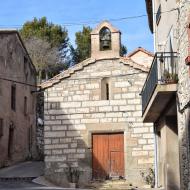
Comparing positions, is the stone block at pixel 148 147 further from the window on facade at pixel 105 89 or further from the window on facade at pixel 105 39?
the window on facade at pixel 105 39

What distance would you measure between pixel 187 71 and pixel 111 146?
1205 cm

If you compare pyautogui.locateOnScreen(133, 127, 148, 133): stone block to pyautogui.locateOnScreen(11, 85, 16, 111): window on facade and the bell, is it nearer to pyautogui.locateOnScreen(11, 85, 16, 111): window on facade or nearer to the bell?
the bell

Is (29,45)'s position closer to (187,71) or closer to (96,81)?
(96,81)

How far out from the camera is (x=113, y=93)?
76.9ft

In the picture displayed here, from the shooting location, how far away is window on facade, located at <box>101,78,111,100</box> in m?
23.5

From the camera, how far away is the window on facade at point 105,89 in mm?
23547

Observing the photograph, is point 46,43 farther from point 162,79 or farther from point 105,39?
point 162,79

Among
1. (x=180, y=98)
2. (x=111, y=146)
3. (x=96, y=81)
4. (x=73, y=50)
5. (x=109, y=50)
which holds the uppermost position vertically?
(x=73, y=50)

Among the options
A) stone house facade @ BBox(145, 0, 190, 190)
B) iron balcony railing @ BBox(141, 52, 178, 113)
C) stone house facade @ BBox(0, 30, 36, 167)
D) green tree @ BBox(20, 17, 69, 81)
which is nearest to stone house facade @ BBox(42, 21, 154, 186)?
stone house facade @ BBox(0, 30, 36, 167)

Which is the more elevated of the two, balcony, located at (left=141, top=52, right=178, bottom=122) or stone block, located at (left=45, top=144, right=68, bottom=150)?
balcony, located at (left=141, top=52, right=178, bottom=122)

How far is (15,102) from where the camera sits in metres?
30.5

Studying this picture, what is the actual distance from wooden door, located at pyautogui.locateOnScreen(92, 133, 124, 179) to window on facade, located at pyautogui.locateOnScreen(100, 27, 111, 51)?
4516 millimetres

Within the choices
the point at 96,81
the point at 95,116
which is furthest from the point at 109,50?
the point at 95,116

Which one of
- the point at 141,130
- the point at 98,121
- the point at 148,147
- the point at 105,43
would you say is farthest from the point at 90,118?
the point at 105,43
